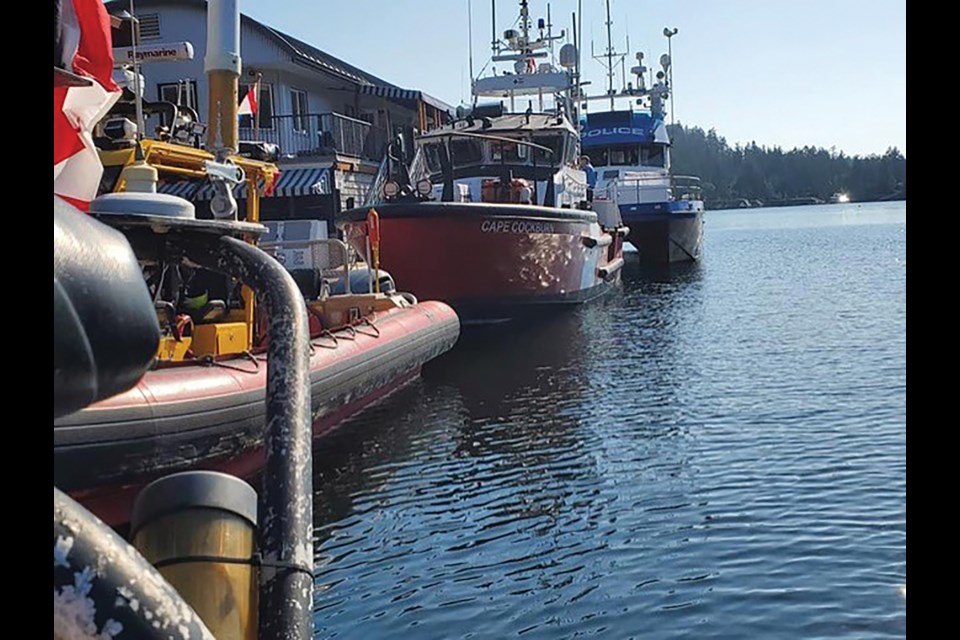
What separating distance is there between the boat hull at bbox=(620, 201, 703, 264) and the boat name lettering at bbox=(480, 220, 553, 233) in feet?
45.6

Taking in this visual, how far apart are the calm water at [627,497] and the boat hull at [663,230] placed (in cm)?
1526

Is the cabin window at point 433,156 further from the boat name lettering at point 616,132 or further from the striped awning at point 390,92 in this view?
the boat name lettering at point 616,132

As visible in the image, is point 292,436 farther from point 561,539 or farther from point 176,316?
point 176,316

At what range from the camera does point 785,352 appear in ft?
39.0

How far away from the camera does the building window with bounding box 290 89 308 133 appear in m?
23.9

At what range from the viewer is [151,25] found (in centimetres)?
2320

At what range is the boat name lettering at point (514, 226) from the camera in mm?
13172

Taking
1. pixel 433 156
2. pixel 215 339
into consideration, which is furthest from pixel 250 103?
pixel 433 156

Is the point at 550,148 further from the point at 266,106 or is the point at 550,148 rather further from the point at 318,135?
the point at 266,106

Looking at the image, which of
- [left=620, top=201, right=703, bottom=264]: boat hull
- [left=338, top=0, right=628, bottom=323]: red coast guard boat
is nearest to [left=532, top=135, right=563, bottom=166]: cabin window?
[left=338, top=0, right=628, bottom=323]: red coast guard boat

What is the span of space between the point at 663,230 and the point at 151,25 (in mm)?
13777

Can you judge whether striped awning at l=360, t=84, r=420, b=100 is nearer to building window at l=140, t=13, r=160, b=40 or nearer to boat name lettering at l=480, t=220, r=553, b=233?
building window at l=140, t=13, r=160, b=40

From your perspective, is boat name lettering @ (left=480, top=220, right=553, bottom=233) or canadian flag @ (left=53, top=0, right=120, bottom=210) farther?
boat name lettering @ (left=480, top=220, right=553, bottom=233)

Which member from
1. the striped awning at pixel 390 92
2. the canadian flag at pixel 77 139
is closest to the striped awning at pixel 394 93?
the striped awning at pixel 390 92
